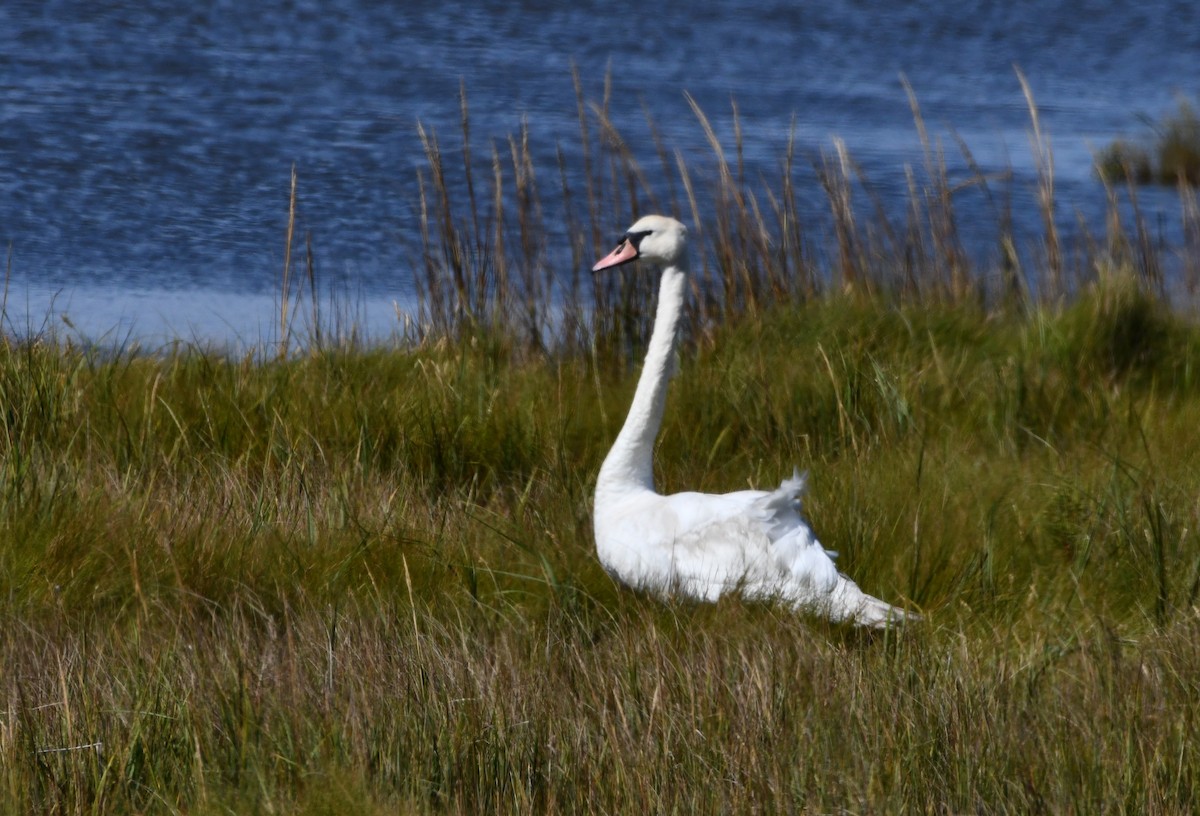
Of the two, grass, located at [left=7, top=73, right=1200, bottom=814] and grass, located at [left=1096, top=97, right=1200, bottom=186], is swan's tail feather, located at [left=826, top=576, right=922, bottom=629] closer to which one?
grass, located at [left=7, top=73, right=1200, bottom=814]

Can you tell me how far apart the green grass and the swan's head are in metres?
0.64

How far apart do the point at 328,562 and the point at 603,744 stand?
4.13ft

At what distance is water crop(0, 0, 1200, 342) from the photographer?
27.7ft

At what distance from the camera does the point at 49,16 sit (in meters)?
13.9

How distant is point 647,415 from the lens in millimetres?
4387

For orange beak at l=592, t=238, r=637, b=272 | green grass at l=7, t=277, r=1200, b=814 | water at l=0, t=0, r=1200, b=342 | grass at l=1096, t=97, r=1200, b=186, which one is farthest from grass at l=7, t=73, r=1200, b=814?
grass at l=1096, t=97, r=1200, b=186

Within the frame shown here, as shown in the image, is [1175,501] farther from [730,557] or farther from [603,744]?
[603,744]

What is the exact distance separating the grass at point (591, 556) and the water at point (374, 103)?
98 cm

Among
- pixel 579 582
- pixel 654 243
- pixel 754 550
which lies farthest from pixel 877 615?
pixel 654 243

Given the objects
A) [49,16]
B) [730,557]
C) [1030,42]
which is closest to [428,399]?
[730,557]

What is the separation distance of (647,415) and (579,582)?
648mm

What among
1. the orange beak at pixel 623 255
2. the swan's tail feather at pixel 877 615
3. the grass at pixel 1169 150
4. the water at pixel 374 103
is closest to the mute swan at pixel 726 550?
the swan's tail feather at pixel 877 615

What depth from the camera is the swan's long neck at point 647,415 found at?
423cm

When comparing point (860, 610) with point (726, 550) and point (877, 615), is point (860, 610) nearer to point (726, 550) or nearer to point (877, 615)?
point (877, 615)
